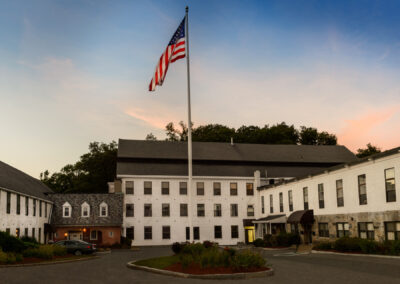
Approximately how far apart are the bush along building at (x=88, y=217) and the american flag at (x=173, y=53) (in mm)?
29522

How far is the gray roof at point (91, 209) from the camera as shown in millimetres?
55969

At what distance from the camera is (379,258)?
28.6 meters

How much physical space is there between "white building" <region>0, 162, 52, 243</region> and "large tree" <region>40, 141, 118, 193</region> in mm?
30873

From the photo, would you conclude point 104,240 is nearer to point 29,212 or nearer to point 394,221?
point 29,212

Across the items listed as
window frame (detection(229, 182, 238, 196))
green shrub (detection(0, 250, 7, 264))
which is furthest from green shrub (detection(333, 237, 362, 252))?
window frame (detection(229, 182, 238, 196))

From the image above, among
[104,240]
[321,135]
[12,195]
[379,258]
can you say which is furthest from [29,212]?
[321,135]

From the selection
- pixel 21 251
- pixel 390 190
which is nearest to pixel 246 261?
pixel 390 190

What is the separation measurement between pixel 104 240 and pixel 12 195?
16.1 metres

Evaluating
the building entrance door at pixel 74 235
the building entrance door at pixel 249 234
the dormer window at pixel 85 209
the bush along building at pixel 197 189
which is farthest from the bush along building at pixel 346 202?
the building entrance door at pixel 74 235

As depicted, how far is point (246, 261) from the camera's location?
20656 millimetres

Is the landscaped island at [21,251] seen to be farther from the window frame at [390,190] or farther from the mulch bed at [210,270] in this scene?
the window frame at [390,190]

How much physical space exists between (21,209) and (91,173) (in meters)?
43.9

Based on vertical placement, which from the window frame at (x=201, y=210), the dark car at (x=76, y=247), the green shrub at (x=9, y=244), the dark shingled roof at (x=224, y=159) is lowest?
the dark car at (x=76, y=247)

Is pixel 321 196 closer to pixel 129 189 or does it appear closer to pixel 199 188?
pixel 199 188
